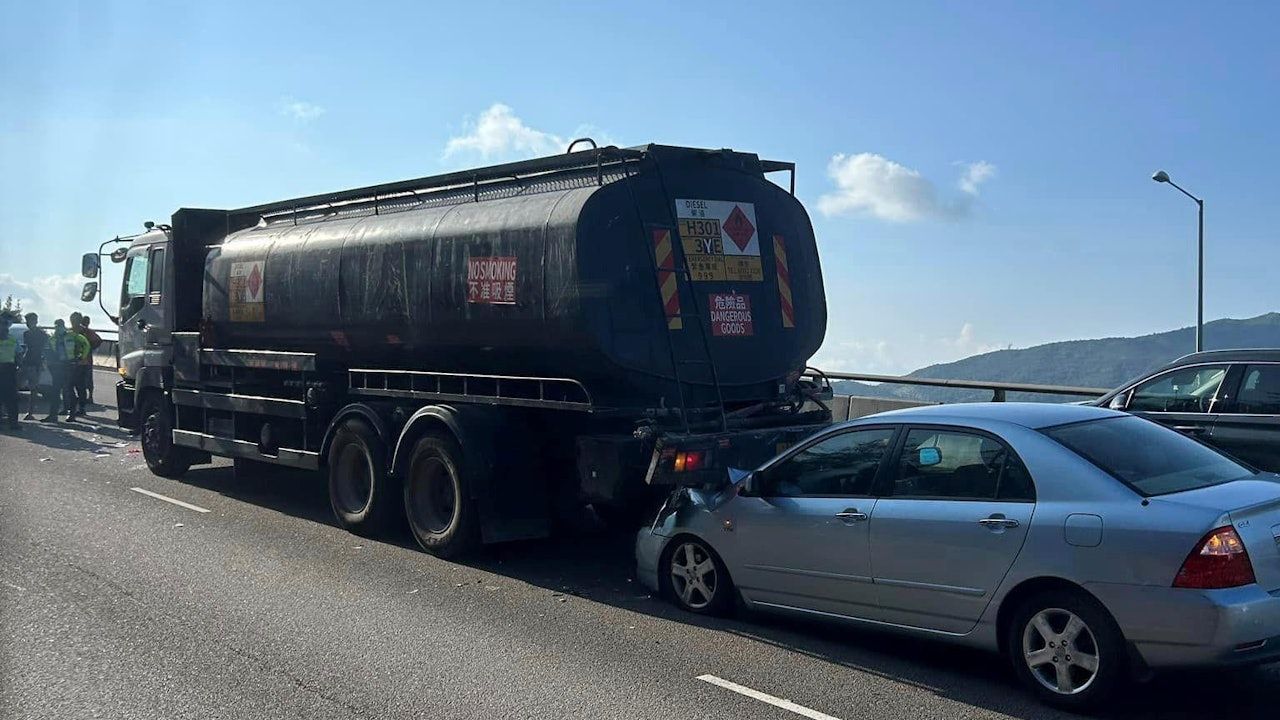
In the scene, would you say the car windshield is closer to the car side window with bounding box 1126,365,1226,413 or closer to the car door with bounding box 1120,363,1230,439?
the car door with bounding box 1120,363,1230,439

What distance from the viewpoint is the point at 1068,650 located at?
5.62m

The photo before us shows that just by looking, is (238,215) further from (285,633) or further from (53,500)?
(285,633)

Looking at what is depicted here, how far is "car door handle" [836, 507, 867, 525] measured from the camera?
21.6 ft

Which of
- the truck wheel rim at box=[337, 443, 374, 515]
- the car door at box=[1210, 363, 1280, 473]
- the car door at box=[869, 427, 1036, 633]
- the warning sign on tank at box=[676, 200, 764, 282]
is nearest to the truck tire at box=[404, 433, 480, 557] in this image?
the truck wheel rim at box=[337, 443, 374, 515]

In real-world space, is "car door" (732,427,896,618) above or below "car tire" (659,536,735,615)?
above

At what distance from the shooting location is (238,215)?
14.2 metres

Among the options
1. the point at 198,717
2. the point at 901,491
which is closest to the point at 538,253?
the point at 901,491

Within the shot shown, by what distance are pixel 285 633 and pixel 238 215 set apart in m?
8.28

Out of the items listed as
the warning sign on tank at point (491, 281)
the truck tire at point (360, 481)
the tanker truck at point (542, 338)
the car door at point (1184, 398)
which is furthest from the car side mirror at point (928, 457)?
the truck tire at point (360, 481)

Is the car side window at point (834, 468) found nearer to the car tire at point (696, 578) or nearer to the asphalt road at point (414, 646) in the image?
the car tire at point (696, 578)

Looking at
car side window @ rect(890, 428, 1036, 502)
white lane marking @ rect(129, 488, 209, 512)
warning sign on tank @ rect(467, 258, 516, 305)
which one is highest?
warning sign on tank @ rect(467, 258, 516, 305)

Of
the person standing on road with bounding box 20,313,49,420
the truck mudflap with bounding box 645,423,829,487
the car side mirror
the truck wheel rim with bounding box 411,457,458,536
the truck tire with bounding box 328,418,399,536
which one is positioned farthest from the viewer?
the person standing on road with bounding box 20,313,49,420

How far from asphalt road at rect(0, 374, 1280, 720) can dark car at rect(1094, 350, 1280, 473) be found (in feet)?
12.4

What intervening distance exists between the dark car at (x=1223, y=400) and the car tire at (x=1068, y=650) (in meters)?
4.17
